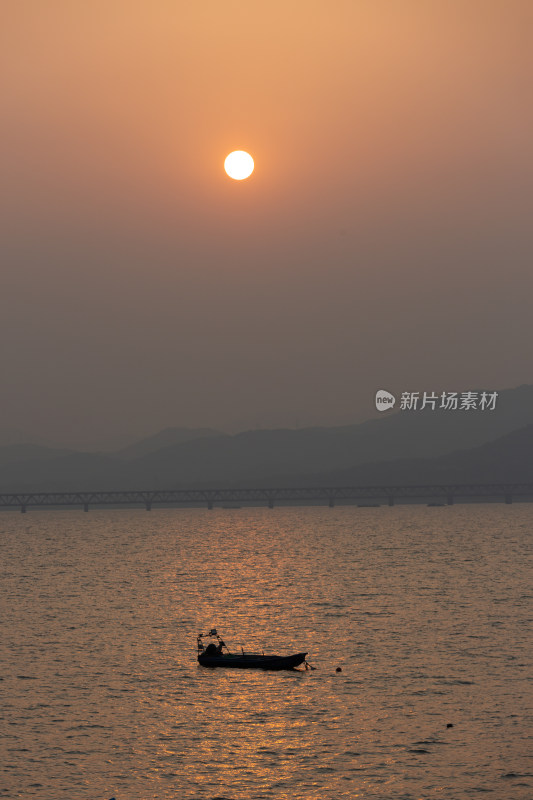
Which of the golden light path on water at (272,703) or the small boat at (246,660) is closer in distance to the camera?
the golden light path on water at (272,703)

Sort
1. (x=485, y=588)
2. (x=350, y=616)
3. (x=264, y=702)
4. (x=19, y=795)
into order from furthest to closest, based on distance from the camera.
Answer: (x=485, y=588)
(x=350, y=616)
(x=264, y=702)
(x=19, y=795)

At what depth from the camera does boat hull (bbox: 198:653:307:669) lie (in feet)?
278

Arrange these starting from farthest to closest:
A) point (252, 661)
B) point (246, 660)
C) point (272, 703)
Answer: point (246, 660) → point (252, 661) → point (272, 703)

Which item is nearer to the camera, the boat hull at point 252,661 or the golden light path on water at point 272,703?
the golden light path on water at point 272,703

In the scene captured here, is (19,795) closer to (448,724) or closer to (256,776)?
(256,776)

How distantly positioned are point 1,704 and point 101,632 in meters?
39.3

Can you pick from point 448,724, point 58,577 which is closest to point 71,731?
point 448,724

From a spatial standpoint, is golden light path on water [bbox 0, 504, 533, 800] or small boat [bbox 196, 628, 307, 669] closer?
golden light path on water [bbox 0, 504, 533, 800]

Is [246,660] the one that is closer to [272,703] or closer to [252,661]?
[252,661]

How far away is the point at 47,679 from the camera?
8381 cm

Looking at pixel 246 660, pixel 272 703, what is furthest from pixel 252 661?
pixel 272 703

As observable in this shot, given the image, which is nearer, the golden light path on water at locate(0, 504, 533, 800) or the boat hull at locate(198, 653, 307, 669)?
the golden light path on water at locate(0, 504, 533, 800)

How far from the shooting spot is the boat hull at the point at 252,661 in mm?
84688

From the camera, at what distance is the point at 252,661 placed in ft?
281
